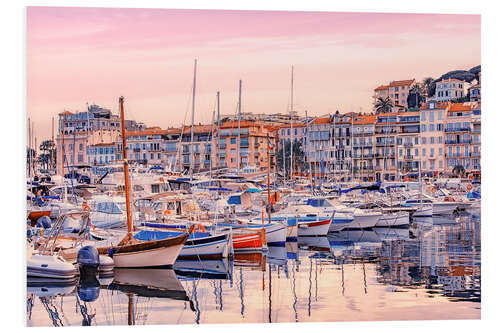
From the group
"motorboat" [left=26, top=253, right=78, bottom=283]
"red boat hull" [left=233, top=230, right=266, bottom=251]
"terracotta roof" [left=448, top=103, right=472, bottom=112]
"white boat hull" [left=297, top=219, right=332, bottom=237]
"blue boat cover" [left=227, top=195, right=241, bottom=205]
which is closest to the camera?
"motorboat" [left=26, top=253, right=78, bottom=283]

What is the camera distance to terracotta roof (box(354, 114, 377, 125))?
4185 cm

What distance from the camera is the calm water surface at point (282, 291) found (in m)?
10.0

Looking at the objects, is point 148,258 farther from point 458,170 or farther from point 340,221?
point 458,170

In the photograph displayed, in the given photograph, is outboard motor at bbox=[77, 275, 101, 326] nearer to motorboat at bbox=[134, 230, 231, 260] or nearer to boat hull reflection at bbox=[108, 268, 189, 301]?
boat hull reflection at bbox=[108, 268, 189, 301]

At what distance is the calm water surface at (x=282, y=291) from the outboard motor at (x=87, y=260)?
0.33 meters

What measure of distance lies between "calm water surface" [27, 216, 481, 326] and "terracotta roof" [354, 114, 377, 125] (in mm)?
25051

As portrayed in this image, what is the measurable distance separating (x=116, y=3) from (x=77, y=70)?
5.18ft

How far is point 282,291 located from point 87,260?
10.1ft

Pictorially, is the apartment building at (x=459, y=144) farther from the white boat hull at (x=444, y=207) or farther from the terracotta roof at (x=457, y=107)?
the white boat hull at (x=444, y=207)

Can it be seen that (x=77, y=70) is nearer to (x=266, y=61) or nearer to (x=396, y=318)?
(x=266, y=61)

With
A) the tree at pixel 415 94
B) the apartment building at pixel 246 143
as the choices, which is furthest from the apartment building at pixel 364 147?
the apartment building at pixel 246 143

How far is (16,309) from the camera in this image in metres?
9.44

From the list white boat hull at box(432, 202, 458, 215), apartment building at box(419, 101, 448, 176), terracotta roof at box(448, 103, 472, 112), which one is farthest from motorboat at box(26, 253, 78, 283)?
apartment building at box(419, 101, 448, 176)

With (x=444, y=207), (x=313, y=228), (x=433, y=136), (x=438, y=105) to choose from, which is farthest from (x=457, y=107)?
(x=433, y=136)
